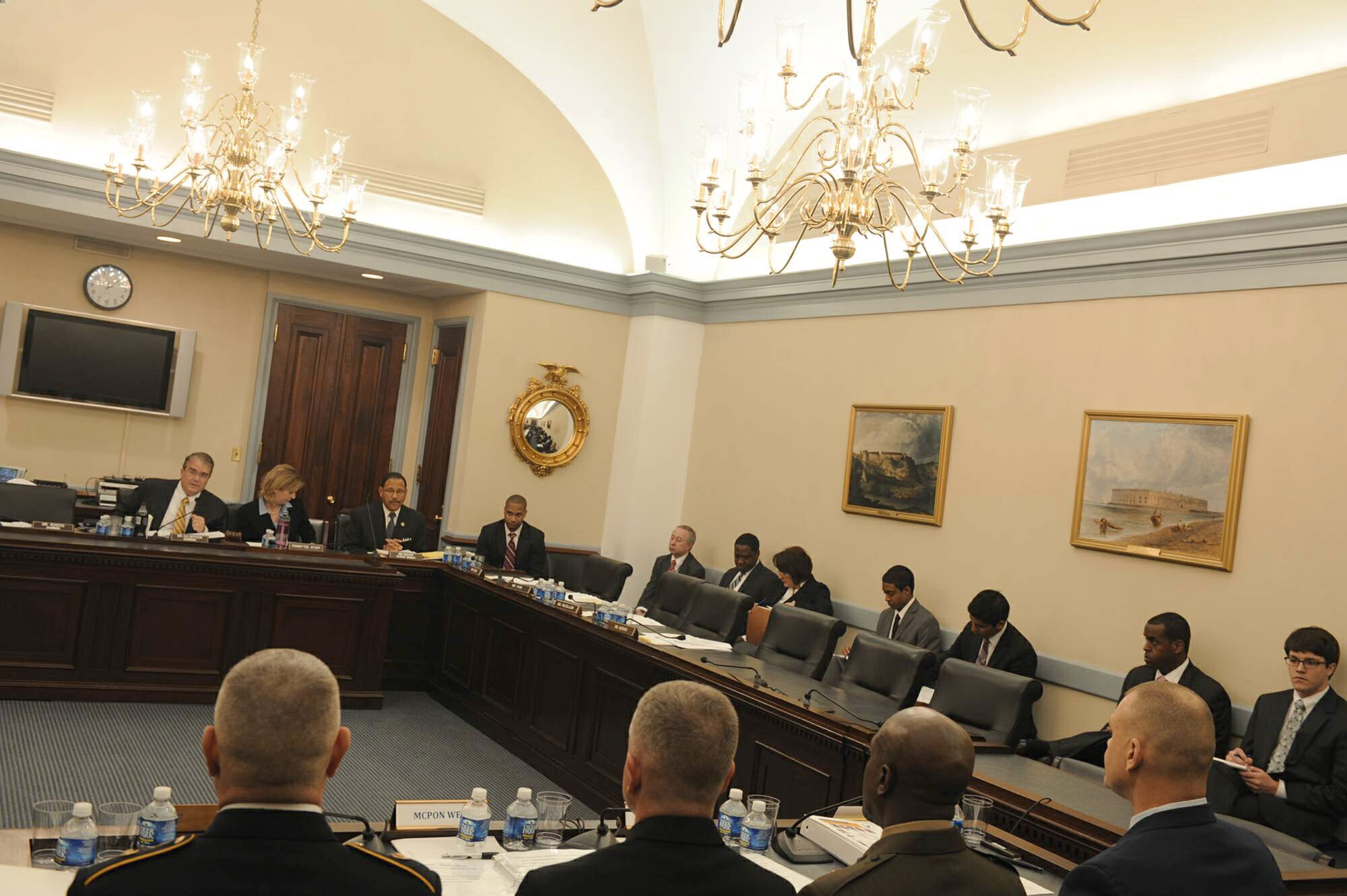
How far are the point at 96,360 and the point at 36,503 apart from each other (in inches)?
90.5

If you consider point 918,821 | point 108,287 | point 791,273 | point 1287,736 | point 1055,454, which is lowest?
point 1287,736

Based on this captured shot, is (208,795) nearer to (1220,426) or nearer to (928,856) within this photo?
(928,856)

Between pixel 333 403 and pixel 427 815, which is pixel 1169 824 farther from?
pixel 333 403

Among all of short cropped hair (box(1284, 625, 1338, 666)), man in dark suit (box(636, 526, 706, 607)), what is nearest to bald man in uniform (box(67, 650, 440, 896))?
short cropped hair (box(1284, 625, 1338, 666))

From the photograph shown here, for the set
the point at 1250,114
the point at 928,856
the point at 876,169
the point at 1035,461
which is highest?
the point at 1250,114

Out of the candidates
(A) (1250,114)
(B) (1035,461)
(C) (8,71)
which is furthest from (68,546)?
(A) (1250,114)

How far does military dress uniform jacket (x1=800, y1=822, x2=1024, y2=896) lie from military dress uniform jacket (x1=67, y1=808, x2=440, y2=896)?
0.76m

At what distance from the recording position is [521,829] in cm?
265

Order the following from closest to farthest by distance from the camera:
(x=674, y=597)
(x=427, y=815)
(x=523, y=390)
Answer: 1. (x=427, y=815)
2. (x=674, y=597)
3. (x=523, y=390)

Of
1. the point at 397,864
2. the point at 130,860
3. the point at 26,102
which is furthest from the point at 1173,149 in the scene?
the point at 26,102

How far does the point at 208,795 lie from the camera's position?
5051mm

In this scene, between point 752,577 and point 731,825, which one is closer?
point 731,825

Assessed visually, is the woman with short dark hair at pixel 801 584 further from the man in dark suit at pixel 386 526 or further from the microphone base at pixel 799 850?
the microphone base at pixel 799 850

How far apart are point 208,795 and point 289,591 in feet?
6.05
